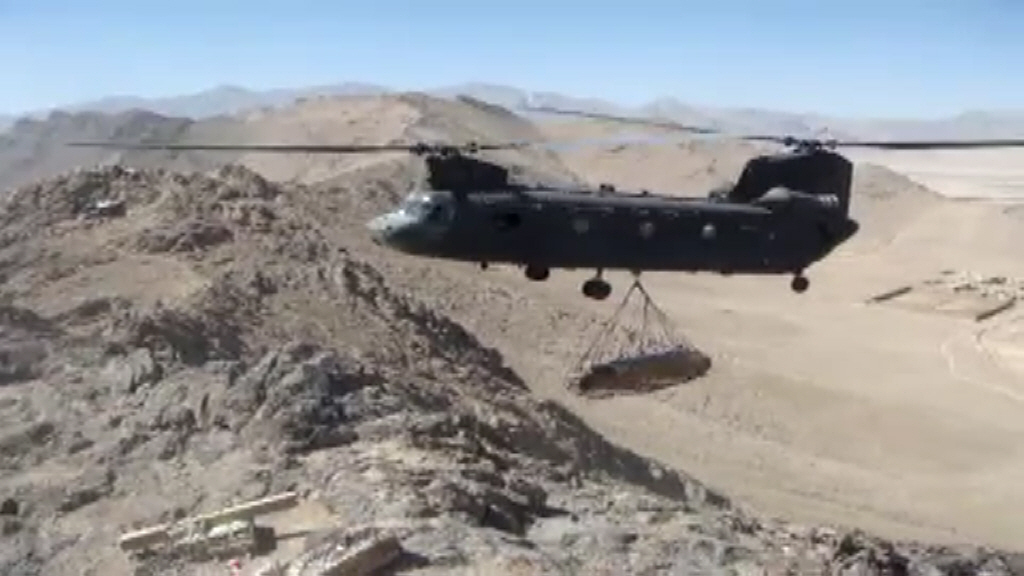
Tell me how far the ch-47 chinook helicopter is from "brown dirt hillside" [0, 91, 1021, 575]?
3.46 m

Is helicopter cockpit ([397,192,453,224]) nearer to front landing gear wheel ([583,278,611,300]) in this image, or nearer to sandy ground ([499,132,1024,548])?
front landing gear wheel ([583,278,611,300])

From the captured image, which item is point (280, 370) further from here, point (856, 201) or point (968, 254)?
point (856, 201)

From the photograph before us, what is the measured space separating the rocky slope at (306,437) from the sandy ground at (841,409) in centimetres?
342

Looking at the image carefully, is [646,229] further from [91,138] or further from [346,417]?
[91,138]

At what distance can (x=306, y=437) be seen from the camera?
827 inches

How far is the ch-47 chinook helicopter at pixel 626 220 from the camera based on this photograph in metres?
17.7

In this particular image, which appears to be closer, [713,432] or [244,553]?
[244,553]

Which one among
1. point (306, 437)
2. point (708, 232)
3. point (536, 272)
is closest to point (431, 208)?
point (536, 272)

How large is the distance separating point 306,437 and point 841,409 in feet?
61.7

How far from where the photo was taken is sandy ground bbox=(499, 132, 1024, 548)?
30.0 m

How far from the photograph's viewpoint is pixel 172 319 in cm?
2592

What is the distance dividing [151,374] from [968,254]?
5022cm

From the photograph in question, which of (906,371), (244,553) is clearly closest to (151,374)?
(244,553)

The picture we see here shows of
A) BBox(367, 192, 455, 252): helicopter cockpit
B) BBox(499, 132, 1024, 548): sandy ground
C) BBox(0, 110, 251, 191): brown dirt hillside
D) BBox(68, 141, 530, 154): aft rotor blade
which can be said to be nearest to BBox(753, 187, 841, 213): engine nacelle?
BBox(68, 141, 530, 154): aft rotor blade
